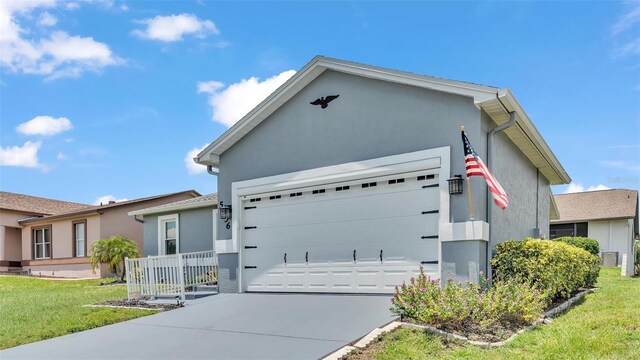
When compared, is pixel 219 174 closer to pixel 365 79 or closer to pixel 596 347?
pixel 365 79

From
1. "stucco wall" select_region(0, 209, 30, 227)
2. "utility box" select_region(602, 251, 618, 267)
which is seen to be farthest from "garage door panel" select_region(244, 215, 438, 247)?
"stucco wall" select_region(0, 209, 30, 227)

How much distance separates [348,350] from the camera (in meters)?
6.03

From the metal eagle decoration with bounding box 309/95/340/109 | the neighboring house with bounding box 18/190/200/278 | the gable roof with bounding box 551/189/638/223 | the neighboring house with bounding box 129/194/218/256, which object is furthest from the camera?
the gable roof with bounding box 551/189/638/223

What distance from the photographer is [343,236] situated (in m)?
10.2

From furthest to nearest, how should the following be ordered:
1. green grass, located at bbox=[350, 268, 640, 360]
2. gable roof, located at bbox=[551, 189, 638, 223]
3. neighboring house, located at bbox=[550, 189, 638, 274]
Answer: gable roof, located at bbox=[551, 189, 638, 223]
neighboring house, located at bbox=[550, 189, 638, 274]
green grass, located at bbox=[350, 268, 640, 360]

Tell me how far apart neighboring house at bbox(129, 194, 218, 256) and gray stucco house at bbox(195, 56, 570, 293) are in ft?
15.6

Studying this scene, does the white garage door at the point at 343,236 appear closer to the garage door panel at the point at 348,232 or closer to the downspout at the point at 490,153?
the garage door panel at the point at 348,232

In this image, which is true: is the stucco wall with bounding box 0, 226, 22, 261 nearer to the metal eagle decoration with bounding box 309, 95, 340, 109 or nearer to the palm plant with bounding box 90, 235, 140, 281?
the palm plant with bounding box 90, 235, 140, 281

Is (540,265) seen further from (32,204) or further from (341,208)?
(32,204)

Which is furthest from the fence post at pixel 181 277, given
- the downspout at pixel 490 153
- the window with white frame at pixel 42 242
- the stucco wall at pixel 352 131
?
the window with white frame at pixel 42 242

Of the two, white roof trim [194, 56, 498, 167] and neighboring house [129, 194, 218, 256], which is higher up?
white roof trim [194, 56, 498, 167]

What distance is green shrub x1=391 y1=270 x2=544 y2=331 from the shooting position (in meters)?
6.68

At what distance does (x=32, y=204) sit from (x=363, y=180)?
1056 inches

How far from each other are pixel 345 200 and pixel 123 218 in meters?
16.4
